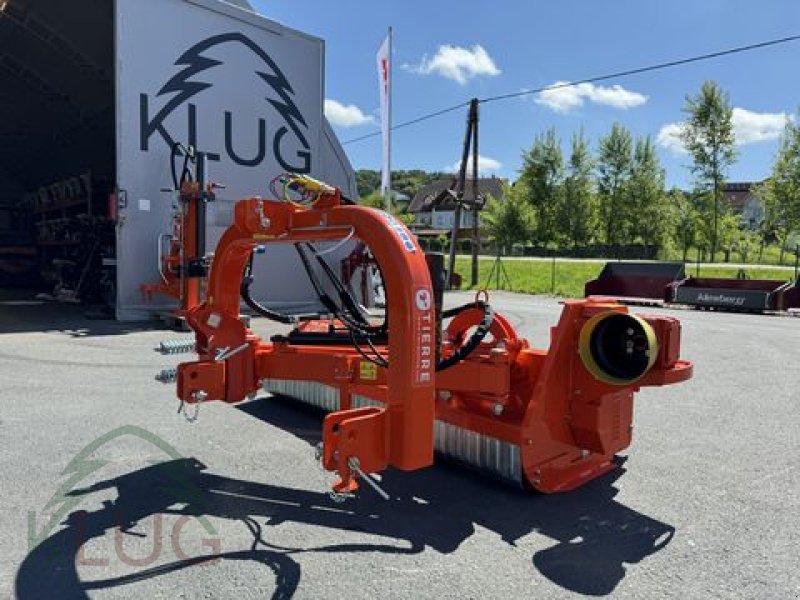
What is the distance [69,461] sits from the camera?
4176mm

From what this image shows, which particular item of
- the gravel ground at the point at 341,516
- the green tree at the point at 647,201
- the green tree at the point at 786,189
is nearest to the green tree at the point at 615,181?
the green tree at the point at 647,201

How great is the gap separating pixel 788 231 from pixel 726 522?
31254 mm

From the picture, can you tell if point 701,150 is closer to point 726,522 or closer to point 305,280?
point 305,280

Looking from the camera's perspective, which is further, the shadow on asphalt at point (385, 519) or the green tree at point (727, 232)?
the green tree at point (727, 232)

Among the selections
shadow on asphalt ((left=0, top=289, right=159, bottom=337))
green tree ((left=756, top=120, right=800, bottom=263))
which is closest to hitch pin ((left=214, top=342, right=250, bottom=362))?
shadow on asphalt ((left=0, top=289, right=159, bottom=337))

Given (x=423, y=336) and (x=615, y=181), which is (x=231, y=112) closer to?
(x=423, y=336)

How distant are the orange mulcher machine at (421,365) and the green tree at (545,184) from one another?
40.8m

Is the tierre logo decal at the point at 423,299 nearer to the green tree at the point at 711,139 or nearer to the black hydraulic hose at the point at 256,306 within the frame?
the black hydraulic hose at the point at 256,306

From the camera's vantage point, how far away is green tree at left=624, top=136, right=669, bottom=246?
133 feet

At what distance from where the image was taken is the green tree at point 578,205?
42750mm

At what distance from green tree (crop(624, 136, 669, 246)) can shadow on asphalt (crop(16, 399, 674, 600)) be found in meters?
39.5

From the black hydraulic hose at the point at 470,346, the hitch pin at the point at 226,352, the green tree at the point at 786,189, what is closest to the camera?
the black hydraulic hose at the point at 470,346

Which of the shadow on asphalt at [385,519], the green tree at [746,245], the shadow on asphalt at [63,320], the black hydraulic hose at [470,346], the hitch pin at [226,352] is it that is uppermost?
the green tree at [746,245]

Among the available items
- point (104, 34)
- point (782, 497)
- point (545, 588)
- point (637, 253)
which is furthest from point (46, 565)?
point (637, 253)
